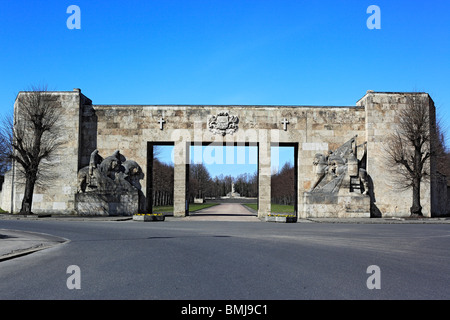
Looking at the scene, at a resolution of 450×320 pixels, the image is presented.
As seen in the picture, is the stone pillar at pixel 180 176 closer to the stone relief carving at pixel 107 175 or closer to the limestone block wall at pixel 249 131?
the limestone block wall at pixel 249 131

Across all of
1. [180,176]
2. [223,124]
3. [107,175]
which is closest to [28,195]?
[107,175]

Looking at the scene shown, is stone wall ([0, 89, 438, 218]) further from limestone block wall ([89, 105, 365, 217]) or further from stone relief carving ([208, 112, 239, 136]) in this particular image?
stone relief carving ([208, 112, 239, 136])

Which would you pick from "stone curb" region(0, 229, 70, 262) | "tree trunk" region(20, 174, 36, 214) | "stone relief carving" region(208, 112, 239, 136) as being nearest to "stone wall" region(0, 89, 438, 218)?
"stone relief carving" region(208, 112, 239, 136)

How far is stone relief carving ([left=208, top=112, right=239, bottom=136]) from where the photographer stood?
98.4ft

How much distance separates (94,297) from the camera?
20.1ft

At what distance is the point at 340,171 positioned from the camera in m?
28.3

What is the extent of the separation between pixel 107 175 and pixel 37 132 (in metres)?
6.01

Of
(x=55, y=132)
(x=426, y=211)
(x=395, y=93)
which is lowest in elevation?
(x=426, y=211)

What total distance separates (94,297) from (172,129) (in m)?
24.5

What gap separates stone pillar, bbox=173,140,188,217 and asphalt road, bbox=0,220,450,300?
1698 centimetres

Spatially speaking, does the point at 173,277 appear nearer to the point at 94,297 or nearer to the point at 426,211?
the point at 94,297

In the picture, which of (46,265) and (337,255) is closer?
(46,265)
